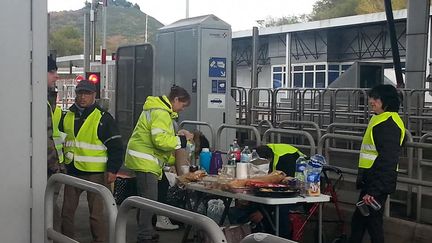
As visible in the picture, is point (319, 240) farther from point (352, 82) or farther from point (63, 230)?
point (352, 82)

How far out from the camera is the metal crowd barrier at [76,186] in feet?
12.1

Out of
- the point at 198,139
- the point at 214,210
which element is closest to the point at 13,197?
the point at 214,210

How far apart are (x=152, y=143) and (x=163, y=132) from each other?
0.20 m

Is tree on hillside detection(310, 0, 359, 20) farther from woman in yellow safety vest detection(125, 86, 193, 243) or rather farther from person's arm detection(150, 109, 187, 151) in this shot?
person's arm detection(150, 109, 187, 151)

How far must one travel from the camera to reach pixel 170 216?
10.5 ft

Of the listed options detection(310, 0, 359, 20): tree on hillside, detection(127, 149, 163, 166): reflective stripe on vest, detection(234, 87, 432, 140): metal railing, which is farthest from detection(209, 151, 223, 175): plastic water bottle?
detection(310, 0, 359, 20): tree on hillside

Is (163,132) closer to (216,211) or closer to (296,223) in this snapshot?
(216,211)

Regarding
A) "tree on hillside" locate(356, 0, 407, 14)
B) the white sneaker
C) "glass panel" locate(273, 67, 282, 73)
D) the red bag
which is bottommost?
the white sneaker

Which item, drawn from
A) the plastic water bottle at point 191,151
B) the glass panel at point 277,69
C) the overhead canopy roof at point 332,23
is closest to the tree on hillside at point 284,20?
the glass panel at point 277,69

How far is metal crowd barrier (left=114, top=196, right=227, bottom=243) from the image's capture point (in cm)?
286

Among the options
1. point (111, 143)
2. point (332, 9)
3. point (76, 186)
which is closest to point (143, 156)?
point (111, 143)

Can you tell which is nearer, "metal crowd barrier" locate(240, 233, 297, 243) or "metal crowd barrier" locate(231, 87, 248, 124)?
"metal crowd barrier" locate(240, 233, 297, 243)

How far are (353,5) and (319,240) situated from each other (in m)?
70.3

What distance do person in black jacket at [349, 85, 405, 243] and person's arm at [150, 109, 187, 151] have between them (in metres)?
1.82
